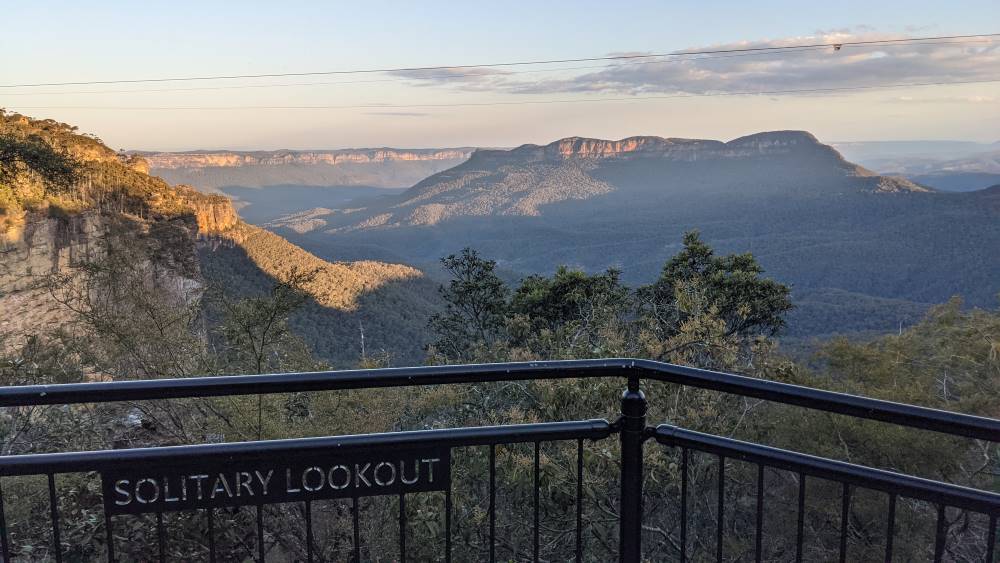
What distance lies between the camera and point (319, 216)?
161125mm

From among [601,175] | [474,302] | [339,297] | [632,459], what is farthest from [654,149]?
[632,459]

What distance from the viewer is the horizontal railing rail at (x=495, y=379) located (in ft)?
5.81

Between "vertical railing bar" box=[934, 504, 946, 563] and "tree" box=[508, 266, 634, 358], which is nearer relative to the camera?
"vertical railing bar" box=[934, 504, 946, 563]

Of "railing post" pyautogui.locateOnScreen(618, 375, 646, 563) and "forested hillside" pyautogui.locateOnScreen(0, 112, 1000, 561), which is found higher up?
"railing post" pyautogui.locateOnScreen(618, 375, 646, 563)

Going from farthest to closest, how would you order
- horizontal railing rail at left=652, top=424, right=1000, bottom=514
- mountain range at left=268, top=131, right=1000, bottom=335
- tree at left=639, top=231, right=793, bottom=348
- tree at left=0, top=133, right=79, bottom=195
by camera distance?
mountain range at left=268, top=131, right=1000, bottom=335
tree at left=0, top=133, right=79, bottom=195
tree at left=639, top=231, right=793, bottom=348
horizontal railing rail at left=652, top=424, right=1000, bottom=514

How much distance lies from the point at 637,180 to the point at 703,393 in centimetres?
17398

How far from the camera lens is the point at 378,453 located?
1940 mm

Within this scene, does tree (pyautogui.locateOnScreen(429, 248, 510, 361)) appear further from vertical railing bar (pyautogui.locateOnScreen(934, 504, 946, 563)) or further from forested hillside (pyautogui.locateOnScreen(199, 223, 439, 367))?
vertical railing bar (pyautogui.locateOnScreen(934, 504, 946, 563))

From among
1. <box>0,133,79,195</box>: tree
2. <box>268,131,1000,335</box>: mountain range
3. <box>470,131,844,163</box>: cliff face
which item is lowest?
<box>268,131,1000,335</box>: mountain range

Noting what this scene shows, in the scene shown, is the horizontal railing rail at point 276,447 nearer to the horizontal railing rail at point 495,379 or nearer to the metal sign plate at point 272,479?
the metal sign plate at point 272,479

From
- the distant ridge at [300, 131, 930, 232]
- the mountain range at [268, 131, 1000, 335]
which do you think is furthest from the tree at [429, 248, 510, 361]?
the distant ridge at [300, 131, 930, 232]

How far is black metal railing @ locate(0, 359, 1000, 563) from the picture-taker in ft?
5.90

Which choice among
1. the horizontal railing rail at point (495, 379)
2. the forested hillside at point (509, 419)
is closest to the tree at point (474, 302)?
the forested hillside at point (509, 419)

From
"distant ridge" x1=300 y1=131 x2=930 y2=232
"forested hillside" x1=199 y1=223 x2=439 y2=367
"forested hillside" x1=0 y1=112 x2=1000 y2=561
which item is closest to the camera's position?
"forested hillside" x1=0 y1=112 x2=1000 y2=561
